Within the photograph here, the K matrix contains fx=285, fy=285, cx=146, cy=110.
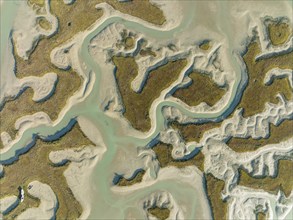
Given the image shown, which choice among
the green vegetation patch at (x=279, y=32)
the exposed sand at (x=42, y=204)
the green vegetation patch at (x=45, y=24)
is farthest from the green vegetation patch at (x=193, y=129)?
the green vegetation patch at (x=45, y=24)

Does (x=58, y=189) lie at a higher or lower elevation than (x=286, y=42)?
lower

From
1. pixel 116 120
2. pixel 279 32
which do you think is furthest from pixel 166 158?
pixel 279 32

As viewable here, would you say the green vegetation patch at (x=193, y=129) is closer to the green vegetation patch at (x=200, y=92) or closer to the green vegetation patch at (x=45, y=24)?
the green vegetation patch at (x=200, y=92)

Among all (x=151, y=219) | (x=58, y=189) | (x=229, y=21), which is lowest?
(x=151, y=219)

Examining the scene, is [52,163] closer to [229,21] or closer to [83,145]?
[83,145]

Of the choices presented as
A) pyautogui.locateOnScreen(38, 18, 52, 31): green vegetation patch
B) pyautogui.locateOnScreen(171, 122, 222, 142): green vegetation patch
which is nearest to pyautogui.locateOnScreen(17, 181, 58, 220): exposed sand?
pyautogui.locateOnScreen(171, 122, 222, 142): green vegetation patch

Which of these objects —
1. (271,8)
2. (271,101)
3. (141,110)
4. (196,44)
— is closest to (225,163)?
(271,101)

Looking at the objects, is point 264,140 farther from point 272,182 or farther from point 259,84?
point 259,84
